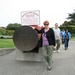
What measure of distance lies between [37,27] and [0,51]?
284cm

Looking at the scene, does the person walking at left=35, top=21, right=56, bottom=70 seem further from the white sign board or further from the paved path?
the white sign board

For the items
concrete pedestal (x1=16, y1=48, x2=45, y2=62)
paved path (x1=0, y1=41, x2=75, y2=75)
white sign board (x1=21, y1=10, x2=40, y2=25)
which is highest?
white sign board (x1=21, y1=10, x2=40, y2=25)

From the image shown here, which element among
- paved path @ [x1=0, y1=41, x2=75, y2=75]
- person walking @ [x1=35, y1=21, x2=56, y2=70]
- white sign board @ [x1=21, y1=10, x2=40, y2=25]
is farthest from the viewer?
white sign board @ [x1=21, y1=10, x2=40, y2=25]

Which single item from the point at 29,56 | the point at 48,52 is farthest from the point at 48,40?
the point at 29,56

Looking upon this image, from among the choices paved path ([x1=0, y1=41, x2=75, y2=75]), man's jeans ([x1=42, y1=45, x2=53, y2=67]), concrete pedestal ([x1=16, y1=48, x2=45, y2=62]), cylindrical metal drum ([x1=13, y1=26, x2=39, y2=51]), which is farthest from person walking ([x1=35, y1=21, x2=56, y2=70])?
concrete pedestal ([x1=16, y1=48, x2=45, y2=62])

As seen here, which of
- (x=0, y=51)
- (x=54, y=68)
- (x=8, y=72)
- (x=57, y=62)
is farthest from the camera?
(x=0, y=51)

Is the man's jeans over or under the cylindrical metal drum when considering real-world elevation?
under

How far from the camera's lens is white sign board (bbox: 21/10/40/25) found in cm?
877

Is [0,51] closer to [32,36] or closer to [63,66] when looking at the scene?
[32,36]

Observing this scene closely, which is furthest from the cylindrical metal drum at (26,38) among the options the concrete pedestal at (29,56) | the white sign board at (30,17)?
the white sign board at (30,17)

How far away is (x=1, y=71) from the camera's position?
22.6 feet

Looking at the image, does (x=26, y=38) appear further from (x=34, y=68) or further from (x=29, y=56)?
(x=34, y=68)

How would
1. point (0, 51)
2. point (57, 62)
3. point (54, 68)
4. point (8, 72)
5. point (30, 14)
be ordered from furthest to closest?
point (0, 51), point (30, 14), point (57, 62), point (54, 68), point (8, 72)

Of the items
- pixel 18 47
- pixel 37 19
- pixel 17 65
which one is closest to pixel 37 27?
pixel 37 19
